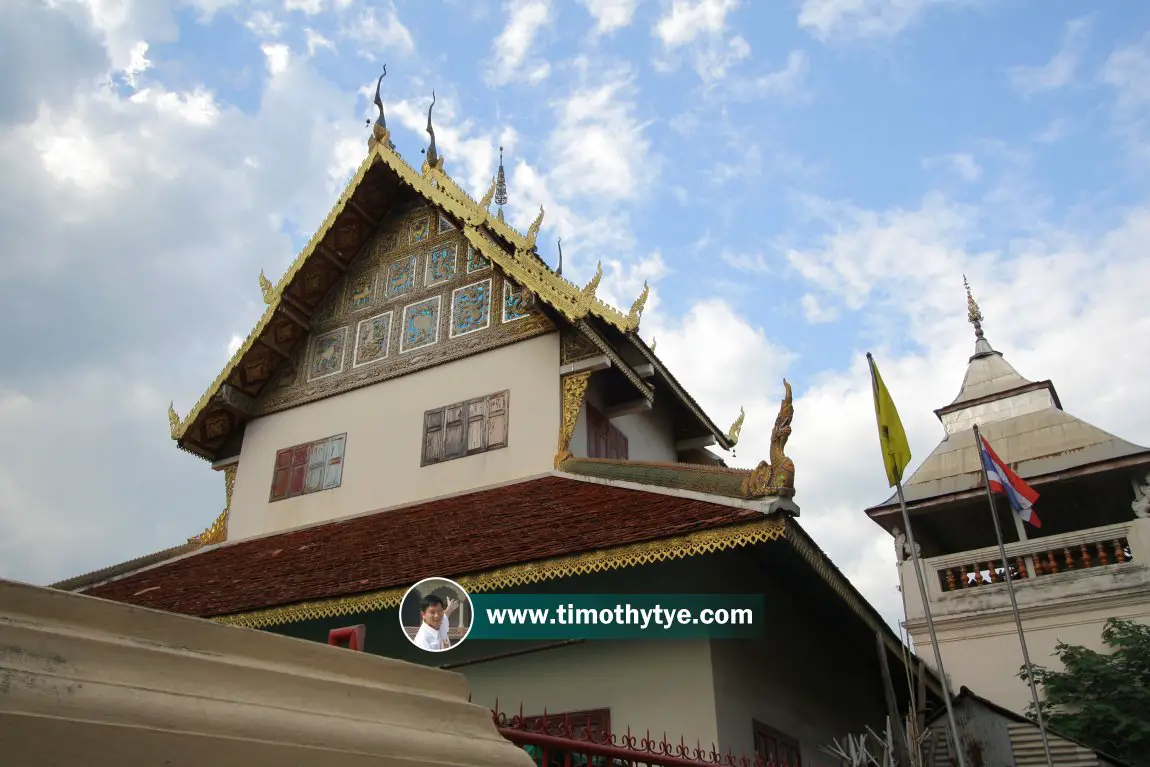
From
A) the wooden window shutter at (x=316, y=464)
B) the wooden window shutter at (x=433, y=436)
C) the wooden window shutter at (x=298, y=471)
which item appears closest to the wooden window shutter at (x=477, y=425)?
the wooden window shutter at (x=433, y=436)

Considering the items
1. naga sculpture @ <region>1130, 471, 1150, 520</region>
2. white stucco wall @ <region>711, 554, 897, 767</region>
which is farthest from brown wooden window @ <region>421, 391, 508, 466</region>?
naga sculpture @ <region>1130, 471, 1150, 520</region>

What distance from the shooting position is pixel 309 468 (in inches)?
459

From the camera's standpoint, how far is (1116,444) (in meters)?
13.9

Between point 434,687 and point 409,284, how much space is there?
30.1ft

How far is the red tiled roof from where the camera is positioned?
7.38 meters

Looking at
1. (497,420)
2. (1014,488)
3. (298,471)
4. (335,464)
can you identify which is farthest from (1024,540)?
(298,471)

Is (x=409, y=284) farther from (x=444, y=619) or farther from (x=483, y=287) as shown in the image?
(x=444, y=619)

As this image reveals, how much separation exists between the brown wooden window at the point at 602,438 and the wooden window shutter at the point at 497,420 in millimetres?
904

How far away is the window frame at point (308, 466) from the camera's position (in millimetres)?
11398

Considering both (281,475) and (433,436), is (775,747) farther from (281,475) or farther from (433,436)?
(281,475)

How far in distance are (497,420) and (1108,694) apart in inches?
292

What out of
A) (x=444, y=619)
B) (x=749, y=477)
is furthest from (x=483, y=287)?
(x=749, y=477)

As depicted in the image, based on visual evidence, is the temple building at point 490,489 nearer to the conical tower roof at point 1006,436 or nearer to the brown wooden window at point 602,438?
the brown wooden window at point 602,438

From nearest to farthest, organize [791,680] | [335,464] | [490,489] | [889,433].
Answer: [889,433] → [791,680] → [490,489] → [335,464]
